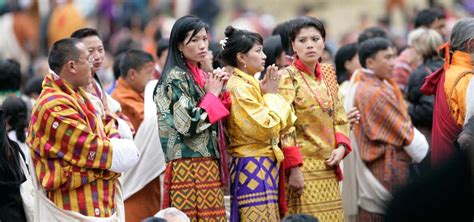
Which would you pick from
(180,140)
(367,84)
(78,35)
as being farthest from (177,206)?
(367,84)

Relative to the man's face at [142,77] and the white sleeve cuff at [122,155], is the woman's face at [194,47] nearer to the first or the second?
the white sleeve cuff at [122,155]

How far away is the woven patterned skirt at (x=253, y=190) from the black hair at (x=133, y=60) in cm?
188

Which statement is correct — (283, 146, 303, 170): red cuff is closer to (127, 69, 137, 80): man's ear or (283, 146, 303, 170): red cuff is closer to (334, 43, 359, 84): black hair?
(127, 69, 137, 80): man's ear

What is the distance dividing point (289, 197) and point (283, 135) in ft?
1.60

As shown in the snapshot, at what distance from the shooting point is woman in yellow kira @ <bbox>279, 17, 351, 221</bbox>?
25.2 feet

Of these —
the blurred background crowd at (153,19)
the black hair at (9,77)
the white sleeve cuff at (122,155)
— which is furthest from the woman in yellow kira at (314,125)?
the blurred background crowd at (153,19)

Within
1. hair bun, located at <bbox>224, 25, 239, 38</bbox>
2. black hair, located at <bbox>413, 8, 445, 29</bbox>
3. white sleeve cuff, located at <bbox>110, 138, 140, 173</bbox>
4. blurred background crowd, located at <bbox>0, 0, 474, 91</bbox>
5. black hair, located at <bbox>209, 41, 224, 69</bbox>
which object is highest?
hair bun, located at <bbox>224, 25, 239, 38</bbox>

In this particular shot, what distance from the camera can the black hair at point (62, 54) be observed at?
688 cm

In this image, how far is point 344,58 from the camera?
1014 cm

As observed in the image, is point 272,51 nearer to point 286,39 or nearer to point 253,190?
point 286,39

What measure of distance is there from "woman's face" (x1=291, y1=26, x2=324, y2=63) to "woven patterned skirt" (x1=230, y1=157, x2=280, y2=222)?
878 millimetres

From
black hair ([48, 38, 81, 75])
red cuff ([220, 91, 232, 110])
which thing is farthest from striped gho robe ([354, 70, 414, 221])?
black hair ([48, 38, 81, 75])

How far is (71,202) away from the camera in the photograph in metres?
6.80

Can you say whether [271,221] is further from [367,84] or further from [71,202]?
[367,84]
